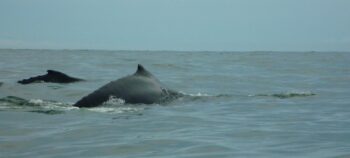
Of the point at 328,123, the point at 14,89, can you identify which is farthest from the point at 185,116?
the point at 14,89

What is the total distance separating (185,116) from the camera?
11.4 meters

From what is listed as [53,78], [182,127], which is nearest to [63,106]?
[182,127]

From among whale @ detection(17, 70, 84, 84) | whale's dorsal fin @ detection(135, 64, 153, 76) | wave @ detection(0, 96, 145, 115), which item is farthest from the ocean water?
whale @ detection(17, 70, 84, 84)

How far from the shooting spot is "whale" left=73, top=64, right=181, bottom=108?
1227 centimetres

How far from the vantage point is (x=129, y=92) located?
12.4 m

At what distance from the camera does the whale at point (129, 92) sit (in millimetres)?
12273

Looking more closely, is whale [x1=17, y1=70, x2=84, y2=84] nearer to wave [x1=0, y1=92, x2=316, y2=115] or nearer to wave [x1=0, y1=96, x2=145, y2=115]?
wave [x1=0, y1=92, x2=316, y2=115]

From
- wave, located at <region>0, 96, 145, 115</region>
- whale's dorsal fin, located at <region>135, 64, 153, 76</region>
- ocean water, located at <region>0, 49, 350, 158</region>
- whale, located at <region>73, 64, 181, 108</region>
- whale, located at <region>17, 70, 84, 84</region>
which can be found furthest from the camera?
whale, located at <region>17, 70, 84, 84</region>

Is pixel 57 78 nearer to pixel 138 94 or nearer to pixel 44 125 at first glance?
pixel 138 94

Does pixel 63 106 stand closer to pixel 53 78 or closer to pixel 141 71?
pixel 141 71

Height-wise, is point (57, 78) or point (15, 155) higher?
point (57, 78)

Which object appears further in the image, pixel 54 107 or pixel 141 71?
pixel 54 107

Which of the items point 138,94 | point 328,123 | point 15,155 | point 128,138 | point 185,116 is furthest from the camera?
point 138,94

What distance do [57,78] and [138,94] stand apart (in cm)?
630
